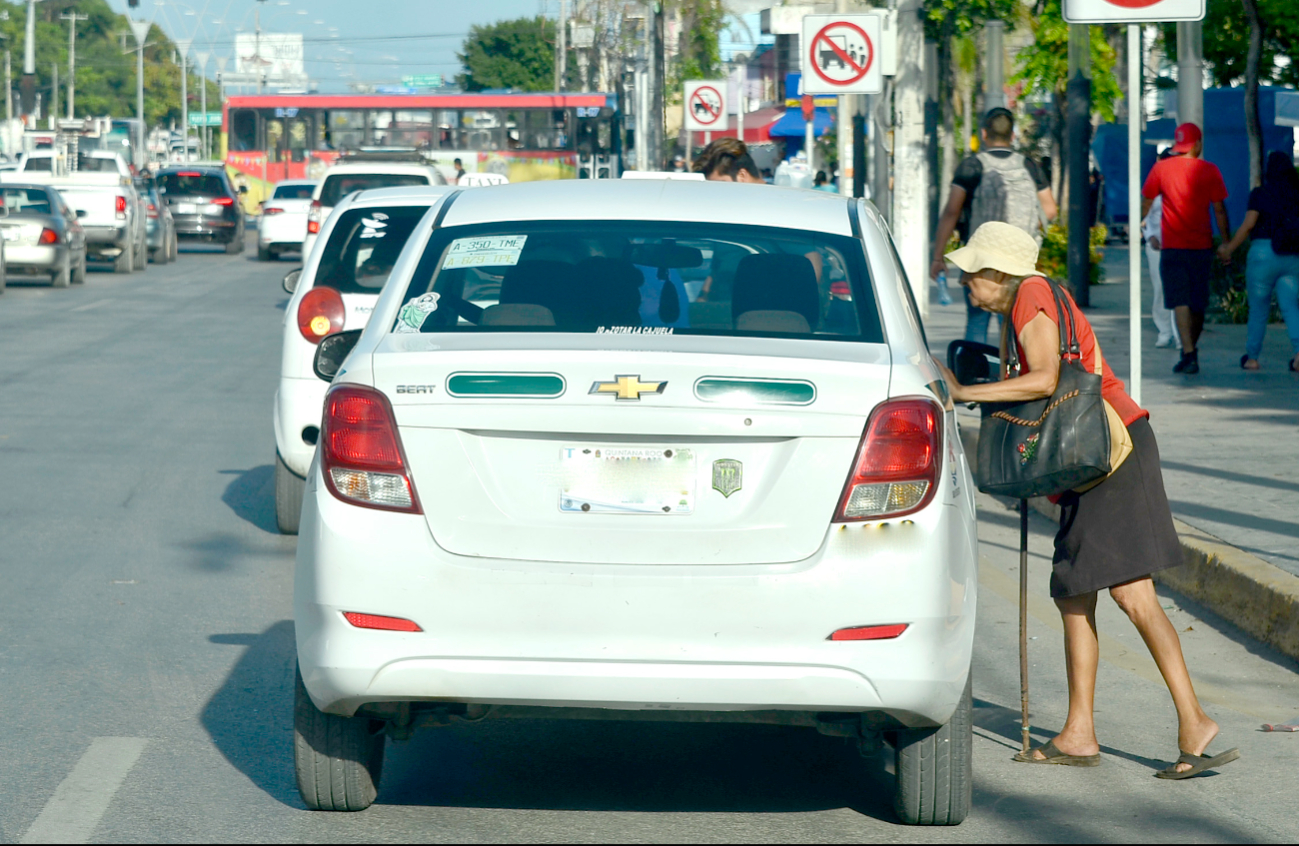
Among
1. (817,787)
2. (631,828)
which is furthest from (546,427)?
(817,787)

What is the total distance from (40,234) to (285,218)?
334 inches

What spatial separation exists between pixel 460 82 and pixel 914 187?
106 m

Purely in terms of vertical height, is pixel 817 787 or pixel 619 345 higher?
pixel 619 345

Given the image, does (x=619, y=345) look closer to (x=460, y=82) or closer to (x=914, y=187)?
(x=914, y=187)

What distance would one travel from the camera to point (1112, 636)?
6848 mm

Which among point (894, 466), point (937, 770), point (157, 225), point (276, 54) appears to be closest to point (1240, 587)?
point (937, 770)

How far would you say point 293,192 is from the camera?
117 ft

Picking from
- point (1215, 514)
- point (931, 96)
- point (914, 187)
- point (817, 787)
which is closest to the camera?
point (817, 787)

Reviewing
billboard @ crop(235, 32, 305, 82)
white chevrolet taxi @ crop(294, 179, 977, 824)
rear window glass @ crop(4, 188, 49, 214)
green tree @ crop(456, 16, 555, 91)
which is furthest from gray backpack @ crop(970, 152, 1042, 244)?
billboard @ crop(235, 32, 305, 82)

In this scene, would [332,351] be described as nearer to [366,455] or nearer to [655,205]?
[655,205]

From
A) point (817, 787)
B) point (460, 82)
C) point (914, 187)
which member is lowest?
point (817, 787)

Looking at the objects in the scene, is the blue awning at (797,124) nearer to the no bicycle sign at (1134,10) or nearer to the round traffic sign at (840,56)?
the round traffic sign at (840,56)

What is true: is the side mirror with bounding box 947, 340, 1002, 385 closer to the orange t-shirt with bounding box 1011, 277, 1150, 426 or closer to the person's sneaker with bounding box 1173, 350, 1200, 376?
the orange t-shirt with bounding box 1011, 277, 1150, 426

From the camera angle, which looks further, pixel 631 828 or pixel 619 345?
pixel 631 828
